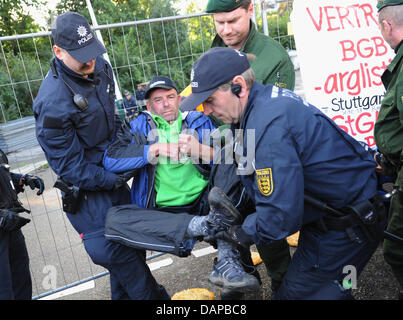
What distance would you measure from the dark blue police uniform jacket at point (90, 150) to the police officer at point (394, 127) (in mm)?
1719

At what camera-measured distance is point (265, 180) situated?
1.64 m

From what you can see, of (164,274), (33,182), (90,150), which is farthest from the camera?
(164,274)

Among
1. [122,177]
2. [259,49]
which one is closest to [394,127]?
[259,49]

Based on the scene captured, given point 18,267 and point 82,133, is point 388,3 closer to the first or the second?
point 82,133

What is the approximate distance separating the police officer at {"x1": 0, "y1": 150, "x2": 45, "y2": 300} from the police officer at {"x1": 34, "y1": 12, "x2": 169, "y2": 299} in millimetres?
340

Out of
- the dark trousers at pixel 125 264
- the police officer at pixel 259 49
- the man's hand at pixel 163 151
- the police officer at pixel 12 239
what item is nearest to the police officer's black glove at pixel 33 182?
the police officer at pixel 12 239

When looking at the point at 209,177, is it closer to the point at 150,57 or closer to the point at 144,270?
the point at 144,270

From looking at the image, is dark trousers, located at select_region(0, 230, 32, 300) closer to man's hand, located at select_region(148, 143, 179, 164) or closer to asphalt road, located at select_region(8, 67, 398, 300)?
asphalt road, located at select_region(8, 67, 398, 300)

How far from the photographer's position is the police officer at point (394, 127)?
243 centimetres

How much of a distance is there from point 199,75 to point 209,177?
0.89 metres

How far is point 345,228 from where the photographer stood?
189 cm

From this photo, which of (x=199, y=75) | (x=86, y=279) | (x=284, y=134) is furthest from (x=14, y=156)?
(x=284, y=134)

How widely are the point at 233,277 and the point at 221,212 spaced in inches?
14.7

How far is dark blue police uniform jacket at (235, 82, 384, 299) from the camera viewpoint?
5.32 ft
